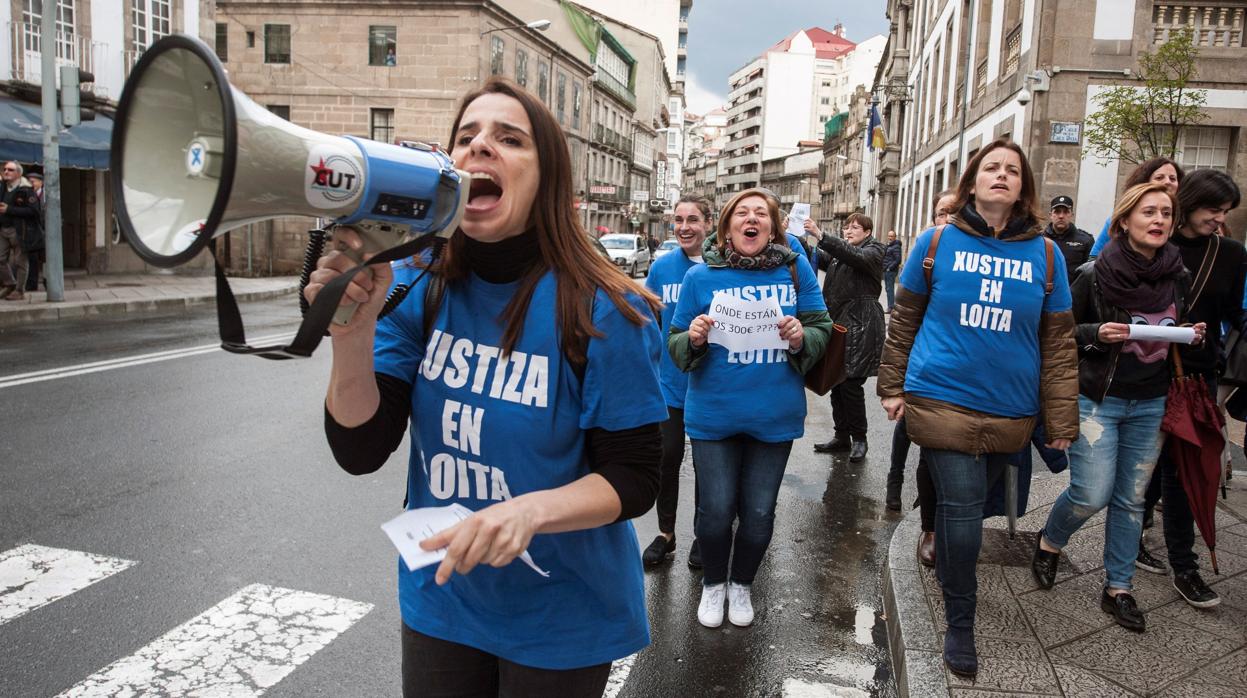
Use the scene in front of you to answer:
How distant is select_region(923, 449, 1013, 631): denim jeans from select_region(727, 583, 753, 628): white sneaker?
0.86 metres

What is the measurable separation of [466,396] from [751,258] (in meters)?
2.41

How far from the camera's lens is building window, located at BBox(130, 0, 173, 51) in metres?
21.0

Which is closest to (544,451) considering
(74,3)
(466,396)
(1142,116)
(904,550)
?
(466,396)

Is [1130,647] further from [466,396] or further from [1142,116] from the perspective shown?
[1142,116]

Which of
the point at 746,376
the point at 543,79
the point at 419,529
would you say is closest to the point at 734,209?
the point at 746,376

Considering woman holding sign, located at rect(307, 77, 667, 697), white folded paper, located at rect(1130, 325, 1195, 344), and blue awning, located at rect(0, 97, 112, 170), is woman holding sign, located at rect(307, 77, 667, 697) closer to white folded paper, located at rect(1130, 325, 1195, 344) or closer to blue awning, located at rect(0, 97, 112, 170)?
white folded paper, located at rect(1130, 325, 1195, 344)

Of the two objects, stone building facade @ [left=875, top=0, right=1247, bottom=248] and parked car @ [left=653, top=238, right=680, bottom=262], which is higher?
stone building facade @ [left=875, top=0, right=1247, bottom=248]

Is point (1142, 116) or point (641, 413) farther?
point (1142, 116)

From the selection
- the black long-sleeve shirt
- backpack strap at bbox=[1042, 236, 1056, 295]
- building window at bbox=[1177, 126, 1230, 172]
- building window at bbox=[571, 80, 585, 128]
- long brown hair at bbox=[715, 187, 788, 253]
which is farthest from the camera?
building window at bbox=[571, 80, 585, 128]

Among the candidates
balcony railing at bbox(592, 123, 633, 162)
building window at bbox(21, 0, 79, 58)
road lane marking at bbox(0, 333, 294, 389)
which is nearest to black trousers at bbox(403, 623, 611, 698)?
road lane marking at bbox(0, 333, 294, 389)

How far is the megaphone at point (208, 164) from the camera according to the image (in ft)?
4.01

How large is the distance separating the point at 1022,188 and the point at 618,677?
2.38m

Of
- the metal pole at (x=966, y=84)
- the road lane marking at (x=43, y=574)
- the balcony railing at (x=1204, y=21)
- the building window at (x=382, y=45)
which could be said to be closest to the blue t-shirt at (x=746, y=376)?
the road lane marking at (x=43, y=574)

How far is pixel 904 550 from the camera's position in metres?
4.48
